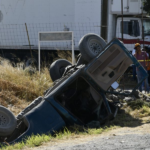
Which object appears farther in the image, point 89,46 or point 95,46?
point 95,46

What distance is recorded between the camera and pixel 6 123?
260 inches

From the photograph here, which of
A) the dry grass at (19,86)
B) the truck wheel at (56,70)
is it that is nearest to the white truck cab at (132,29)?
the dry grass at (19,86)

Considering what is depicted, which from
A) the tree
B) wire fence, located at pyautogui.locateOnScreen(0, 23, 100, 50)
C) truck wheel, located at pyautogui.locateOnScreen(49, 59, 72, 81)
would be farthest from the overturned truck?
wire fence, located at pyautogui.locateOnScreen(0, 23, 100, 50)

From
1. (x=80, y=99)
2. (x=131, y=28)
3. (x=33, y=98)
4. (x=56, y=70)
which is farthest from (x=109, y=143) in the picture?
(x=131, y=28)

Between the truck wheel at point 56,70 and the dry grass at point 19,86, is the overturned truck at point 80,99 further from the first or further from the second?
the dry grass at point 19,86

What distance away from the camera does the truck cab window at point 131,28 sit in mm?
16511

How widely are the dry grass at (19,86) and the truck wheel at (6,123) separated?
2.46 meters

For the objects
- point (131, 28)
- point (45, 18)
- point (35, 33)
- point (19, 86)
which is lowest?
point (19, 86)

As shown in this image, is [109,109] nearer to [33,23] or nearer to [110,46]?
[110,46]

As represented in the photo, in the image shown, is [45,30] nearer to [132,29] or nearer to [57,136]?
[132,29]

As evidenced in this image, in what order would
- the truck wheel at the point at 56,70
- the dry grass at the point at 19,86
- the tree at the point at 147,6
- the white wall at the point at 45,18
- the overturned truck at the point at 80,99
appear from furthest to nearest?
1. the white wall at the point at 45,18
2. the tree at the point at 147,6
3. the dry grass at the point at 19,86
4. the truck wheel at the point at 56,70
5. the overturned truck at the point at 80,99

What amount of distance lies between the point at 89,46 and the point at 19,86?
10.1 feet

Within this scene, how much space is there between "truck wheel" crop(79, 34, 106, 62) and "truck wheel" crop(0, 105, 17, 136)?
2.21m

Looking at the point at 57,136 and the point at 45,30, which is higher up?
the point at 45,30
